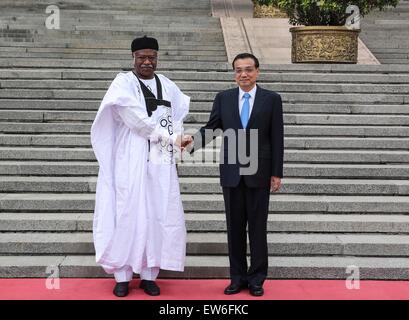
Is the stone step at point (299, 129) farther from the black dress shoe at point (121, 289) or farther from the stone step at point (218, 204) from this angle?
the black dress shoe at point (121, 289)

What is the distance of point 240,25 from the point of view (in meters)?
14.4

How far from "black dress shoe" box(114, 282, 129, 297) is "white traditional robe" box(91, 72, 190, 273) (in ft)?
0.42

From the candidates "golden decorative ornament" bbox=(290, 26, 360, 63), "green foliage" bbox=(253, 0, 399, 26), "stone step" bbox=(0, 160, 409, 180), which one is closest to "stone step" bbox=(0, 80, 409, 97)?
"golden decorative ornament" bbox=(290, 26, 360, 63)

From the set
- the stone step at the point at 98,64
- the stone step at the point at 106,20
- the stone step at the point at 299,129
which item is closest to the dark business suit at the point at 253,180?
the stone step at the point at 299,129

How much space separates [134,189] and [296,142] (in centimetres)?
345

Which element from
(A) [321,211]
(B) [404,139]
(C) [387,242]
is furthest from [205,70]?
(C) [387,242]

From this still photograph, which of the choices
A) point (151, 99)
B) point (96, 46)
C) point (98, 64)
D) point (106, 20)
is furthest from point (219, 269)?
point (106, 20)

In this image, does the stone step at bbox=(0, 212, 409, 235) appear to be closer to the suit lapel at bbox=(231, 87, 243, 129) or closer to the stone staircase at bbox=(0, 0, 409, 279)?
the stone staircase at bbox=(0, 0, 409, 279)

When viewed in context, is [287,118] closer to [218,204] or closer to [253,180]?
[218,204]

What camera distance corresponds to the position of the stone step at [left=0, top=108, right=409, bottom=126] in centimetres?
874

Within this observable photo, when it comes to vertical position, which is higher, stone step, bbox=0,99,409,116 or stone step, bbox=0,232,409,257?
stone step, bbox=0,99,409,116

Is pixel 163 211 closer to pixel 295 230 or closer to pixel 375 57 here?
pixel 295 230

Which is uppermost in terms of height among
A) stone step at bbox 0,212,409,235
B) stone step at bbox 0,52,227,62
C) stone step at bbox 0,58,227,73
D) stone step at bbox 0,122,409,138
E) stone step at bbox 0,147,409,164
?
stone step at bbox 0,52,227,62

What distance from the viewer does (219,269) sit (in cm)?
574
